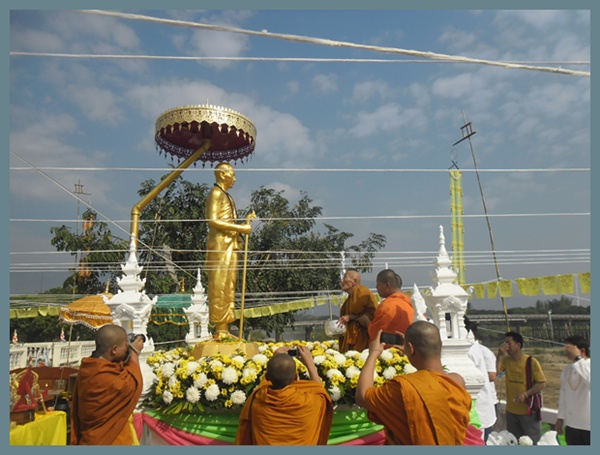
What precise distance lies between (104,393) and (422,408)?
2.43m

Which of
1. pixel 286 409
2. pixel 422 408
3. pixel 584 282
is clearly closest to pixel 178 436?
pixel 286 409

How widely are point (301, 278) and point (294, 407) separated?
16.2m

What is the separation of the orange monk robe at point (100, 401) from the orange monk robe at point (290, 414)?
1.09m

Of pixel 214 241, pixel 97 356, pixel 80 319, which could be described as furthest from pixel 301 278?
pixel 97 356

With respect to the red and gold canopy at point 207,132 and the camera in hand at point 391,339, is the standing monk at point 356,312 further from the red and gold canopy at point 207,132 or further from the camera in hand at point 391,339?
the red and gold canopy at point 207,132

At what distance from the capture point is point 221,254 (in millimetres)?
7949

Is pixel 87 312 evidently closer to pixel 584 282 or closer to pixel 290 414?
pixel 290 414

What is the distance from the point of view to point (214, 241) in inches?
314

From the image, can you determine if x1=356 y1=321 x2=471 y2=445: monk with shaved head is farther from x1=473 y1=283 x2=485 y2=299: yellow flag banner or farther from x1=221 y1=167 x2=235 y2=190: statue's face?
x1=473 y1=283 x2=485 y2=299: yellow flag banner

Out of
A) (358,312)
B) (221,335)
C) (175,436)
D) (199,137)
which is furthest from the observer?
(199,137)

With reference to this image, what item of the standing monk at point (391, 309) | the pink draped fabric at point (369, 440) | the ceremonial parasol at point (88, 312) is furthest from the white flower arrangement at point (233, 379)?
the ceremonial parasol at point (88, 312)

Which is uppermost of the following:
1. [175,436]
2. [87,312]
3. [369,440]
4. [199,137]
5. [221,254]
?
[199,137]

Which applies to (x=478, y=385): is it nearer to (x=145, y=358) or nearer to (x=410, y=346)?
(x=410, y=346)

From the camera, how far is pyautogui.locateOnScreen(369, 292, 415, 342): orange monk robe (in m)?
4.67
